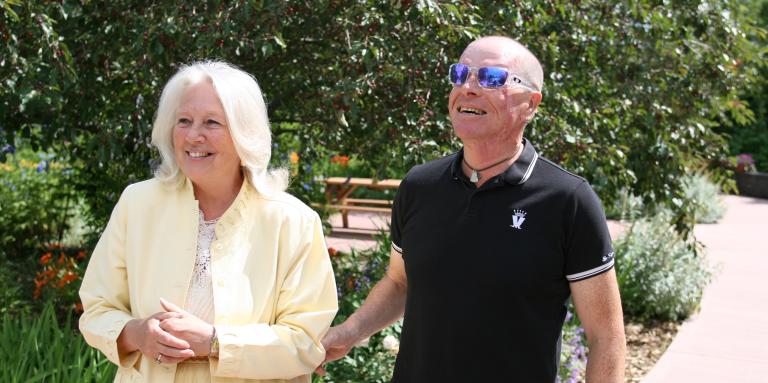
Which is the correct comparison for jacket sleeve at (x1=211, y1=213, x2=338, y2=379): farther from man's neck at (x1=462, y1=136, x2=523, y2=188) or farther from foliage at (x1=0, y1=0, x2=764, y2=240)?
foliage at (x1=0, y1=0, x2=764, y2=240)

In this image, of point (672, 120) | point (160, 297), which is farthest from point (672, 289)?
point (160, 297)

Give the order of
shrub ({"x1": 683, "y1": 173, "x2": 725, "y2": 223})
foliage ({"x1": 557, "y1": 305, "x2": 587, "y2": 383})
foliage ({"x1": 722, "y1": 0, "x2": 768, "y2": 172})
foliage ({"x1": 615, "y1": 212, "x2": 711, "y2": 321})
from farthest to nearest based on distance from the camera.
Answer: foliage ({"x1": 722, "y1": 0, "x2": 768, "y2": 172})
shrub ({"x1": 683, "y1": 173, "x2": 725, "y2": 223})
foliage ({"x1": 615, "y1": 212, "x2": 711, "y2": 321})
foliage ({"x1": 557, "y1": 305, "x2": 587, "y2": 383})

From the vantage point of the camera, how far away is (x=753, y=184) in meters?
18.1

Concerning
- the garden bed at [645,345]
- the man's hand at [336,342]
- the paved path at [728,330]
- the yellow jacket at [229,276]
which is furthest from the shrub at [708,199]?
the yellow jacket at [229,276]

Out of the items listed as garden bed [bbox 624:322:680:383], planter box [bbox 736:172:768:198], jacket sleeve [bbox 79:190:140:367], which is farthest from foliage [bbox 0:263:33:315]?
planter box [bbox 736:172:768:198]

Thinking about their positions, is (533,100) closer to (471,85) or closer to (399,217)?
(471,85)

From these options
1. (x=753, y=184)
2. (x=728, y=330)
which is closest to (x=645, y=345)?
(x=728, y=330)

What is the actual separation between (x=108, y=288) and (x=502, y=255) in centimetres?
107

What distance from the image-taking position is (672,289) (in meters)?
6.78

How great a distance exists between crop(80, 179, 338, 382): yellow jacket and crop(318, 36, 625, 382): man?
0.28m

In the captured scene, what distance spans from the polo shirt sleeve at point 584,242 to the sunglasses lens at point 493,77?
0.34m

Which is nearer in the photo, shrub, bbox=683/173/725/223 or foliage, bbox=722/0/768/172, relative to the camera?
shrub, bbox=683/173/725/223

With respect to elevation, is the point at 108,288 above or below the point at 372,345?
above

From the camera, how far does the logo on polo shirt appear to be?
2146 millimetres
